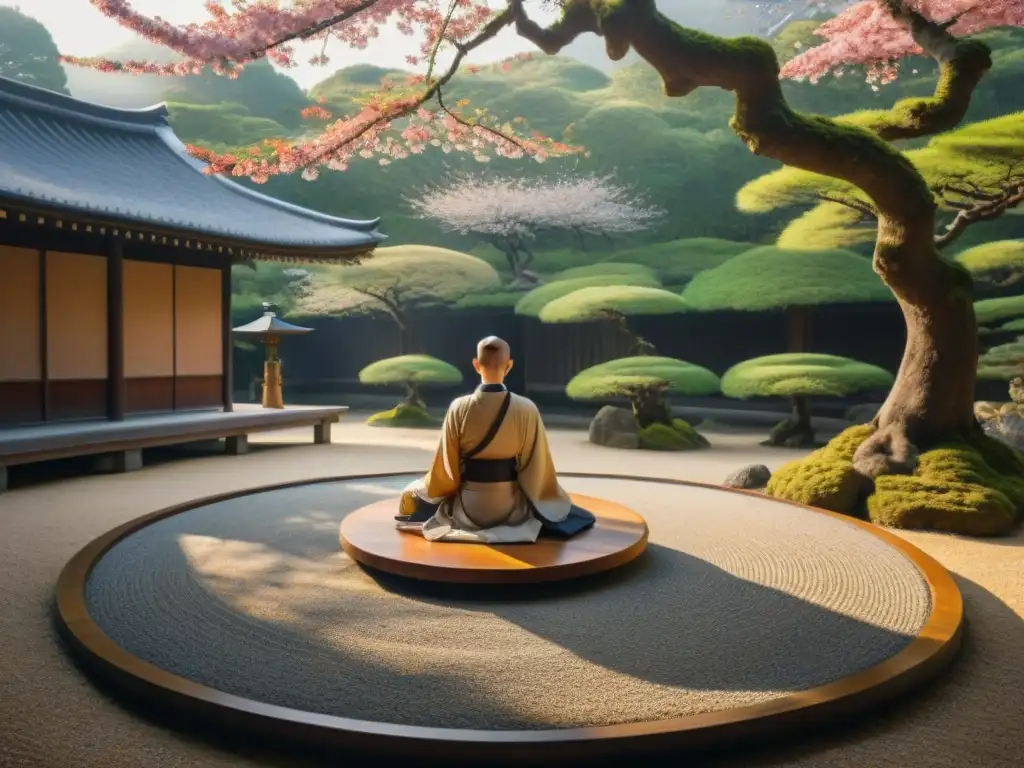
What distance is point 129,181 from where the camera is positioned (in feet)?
33.6

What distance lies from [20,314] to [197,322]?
253 cm

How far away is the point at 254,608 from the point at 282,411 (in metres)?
7.87

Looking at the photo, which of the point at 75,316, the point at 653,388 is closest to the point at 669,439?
the point at 653,388

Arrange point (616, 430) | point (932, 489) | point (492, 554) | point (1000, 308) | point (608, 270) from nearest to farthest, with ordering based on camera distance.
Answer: point (492, 554)
point (932, 489)
point (1000, 308)
point (616, 430)
point (608, 270)

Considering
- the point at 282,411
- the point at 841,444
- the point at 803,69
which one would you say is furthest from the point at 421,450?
the point at 803,69

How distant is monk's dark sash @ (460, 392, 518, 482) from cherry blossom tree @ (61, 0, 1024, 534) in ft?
10.3

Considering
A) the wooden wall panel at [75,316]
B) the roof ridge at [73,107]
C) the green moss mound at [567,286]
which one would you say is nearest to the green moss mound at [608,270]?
the green moss mound at [567,286]

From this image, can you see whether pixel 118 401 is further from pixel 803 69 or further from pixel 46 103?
pixel 803 69

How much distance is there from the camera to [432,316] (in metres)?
19.9

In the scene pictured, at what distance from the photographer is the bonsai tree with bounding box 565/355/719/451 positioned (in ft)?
37.9

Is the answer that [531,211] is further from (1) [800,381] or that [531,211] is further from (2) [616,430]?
(1) [800,381]

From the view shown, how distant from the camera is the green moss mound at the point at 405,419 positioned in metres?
15.0

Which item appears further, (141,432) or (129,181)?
(129,181)

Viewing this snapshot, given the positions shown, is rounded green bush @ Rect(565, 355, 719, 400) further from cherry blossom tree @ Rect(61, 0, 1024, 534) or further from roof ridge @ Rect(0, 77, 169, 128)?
roof ridge @ Rect(0, 77, 169, 128)
